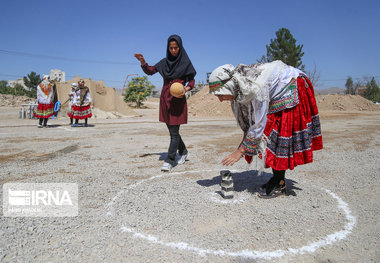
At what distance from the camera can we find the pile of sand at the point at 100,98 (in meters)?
17.6

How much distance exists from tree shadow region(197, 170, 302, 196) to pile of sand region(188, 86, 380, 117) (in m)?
19.4

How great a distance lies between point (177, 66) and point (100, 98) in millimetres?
14807

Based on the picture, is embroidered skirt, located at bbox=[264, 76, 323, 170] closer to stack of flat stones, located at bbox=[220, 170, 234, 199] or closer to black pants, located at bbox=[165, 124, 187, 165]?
stack of flat stones, located at bbox=[220, 170, 234, 199]

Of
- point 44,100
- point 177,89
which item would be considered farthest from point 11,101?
point 177,89

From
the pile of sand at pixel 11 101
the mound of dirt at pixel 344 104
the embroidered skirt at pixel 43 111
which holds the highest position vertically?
the mound of dirt at pixel 344 104

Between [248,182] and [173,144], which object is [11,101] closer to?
[173,144]

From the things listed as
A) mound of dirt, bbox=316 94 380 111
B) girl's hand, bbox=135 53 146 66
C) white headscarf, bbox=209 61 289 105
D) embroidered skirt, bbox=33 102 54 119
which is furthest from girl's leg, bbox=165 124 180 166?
mound of dirt, bbox=316 94 380 111

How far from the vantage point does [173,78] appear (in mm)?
4715

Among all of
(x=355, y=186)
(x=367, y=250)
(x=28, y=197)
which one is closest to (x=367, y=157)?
(x=355, y=186)

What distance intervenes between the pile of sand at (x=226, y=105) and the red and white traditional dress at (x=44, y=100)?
1426 cm

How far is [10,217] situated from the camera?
2.78m

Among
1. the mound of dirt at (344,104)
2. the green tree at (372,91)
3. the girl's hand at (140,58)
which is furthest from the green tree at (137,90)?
the green tree at (372,91)

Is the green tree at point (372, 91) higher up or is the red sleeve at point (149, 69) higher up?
the green tree at point (372, 91)

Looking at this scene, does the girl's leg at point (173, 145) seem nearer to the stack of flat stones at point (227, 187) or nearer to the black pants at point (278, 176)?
the stack of flat stones at point (227, 187)
